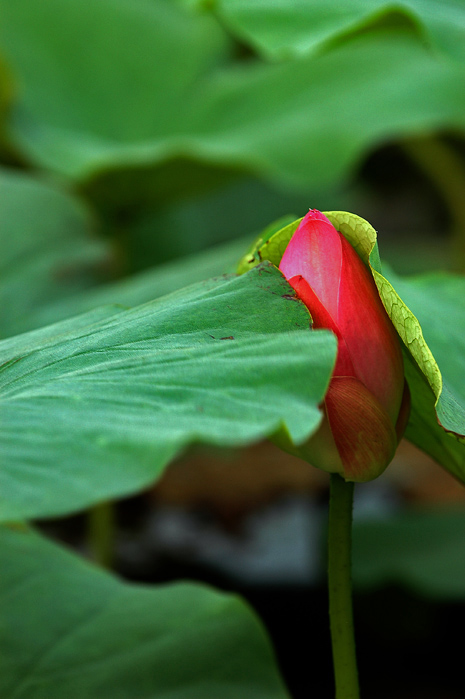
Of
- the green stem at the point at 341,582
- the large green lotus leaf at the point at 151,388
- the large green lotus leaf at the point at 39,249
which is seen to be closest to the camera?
the large green lotus leaf at the point at 151,388

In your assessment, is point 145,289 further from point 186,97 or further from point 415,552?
point 186,97

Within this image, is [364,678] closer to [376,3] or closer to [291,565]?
[291,565]

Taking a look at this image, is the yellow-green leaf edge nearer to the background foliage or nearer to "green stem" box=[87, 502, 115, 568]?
the background foliage

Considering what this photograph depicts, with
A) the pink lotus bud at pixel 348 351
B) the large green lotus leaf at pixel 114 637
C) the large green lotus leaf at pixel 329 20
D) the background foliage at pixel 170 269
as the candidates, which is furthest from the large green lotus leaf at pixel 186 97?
the pink lotus bud at pixel 348 351

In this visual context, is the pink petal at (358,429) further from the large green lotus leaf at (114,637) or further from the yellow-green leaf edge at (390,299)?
the large green lotus leaf at (114,637)

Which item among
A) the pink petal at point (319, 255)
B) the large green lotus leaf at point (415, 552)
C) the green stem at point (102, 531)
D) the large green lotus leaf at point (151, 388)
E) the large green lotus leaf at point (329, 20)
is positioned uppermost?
the large green lotus leaf at point (329, 20)

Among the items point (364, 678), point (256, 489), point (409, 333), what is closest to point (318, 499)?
point (256, 489)
